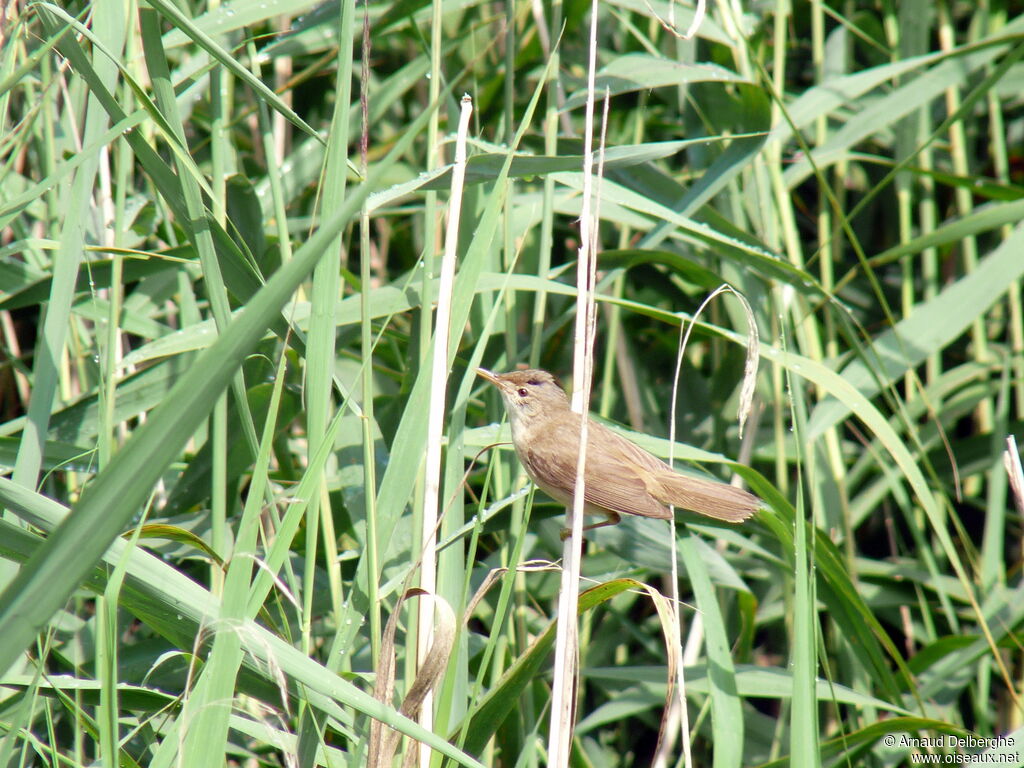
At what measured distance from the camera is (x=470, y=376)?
1.63 meters

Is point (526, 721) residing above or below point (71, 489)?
below

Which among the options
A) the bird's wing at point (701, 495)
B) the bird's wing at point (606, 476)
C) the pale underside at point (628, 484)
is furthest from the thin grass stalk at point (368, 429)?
the bird's wing at point (701, 495)

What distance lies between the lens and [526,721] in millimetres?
1981

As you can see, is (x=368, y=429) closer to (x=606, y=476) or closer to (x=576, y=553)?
(x=576, y=553)

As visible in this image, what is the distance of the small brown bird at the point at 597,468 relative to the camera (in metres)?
1.92

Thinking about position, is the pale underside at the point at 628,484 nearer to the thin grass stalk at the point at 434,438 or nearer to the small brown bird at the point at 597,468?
the small brown bird at the point at 597,468

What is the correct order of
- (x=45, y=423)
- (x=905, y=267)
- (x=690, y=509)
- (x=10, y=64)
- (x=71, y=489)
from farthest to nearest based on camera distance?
(x=905, y=267) → (x=71, y=489) → (x=690, y=509) → (x=10, y=64) → (x=45, y=423)

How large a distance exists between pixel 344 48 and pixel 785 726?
197 centimetres

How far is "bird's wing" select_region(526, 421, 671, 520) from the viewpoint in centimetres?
198

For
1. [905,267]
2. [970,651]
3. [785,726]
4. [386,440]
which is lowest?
[785,726]

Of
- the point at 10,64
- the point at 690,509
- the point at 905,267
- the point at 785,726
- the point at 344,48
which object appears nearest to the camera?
the point at 344,48

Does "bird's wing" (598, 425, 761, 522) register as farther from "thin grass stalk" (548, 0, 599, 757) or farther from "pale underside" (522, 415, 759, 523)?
"thin grass stalk" (548, 0, 599, 757)

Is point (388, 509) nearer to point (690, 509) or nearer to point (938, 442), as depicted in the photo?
point (690, 509)

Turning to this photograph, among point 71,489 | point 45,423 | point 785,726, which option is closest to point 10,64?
point 45,423
